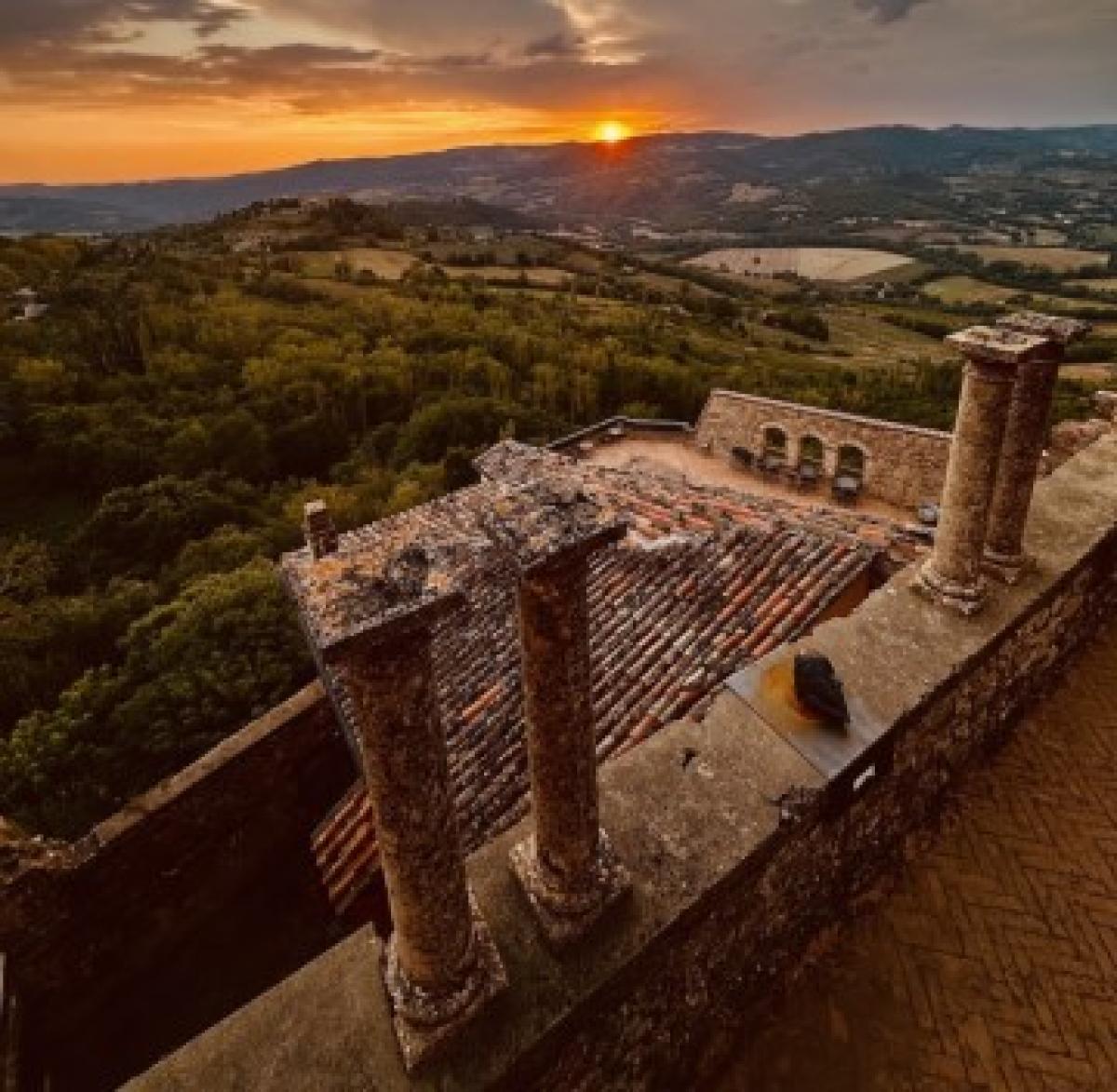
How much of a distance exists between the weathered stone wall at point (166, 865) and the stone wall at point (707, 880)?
5.34 m

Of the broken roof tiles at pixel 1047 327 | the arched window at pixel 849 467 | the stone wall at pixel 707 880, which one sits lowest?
the arched window at pixel 849 467

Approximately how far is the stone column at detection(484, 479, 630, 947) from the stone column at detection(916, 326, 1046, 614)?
11.9 feet

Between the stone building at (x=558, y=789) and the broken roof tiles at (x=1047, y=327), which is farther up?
the broken roof tiles at (x=1047, y=327)

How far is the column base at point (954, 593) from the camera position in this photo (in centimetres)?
571

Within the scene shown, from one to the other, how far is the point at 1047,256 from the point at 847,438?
9821 cm

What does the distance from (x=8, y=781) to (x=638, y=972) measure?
12314mm

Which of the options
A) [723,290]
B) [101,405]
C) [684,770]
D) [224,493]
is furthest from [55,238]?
[684,770]

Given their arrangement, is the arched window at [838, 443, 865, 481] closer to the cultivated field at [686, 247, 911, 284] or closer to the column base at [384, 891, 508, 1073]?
the column base at [384, 891, 508, 1073]

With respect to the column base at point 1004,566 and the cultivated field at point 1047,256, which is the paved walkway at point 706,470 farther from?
the cultivated field at point 1047,256

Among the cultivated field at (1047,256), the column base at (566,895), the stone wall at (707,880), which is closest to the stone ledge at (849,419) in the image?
the stone wall at (707,880)

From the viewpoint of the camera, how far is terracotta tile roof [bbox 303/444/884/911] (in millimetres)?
6730

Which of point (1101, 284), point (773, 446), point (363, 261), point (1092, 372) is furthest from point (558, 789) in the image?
point (1101, 284)

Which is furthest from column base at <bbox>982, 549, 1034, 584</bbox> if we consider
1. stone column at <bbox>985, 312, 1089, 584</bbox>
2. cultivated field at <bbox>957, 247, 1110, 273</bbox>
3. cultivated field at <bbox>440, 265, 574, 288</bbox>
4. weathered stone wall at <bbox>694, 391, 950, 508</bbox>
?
cultivated field at <bbox>957, 247, 1110, 273</bbox>

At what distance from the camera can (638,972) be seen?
11.8 feet
